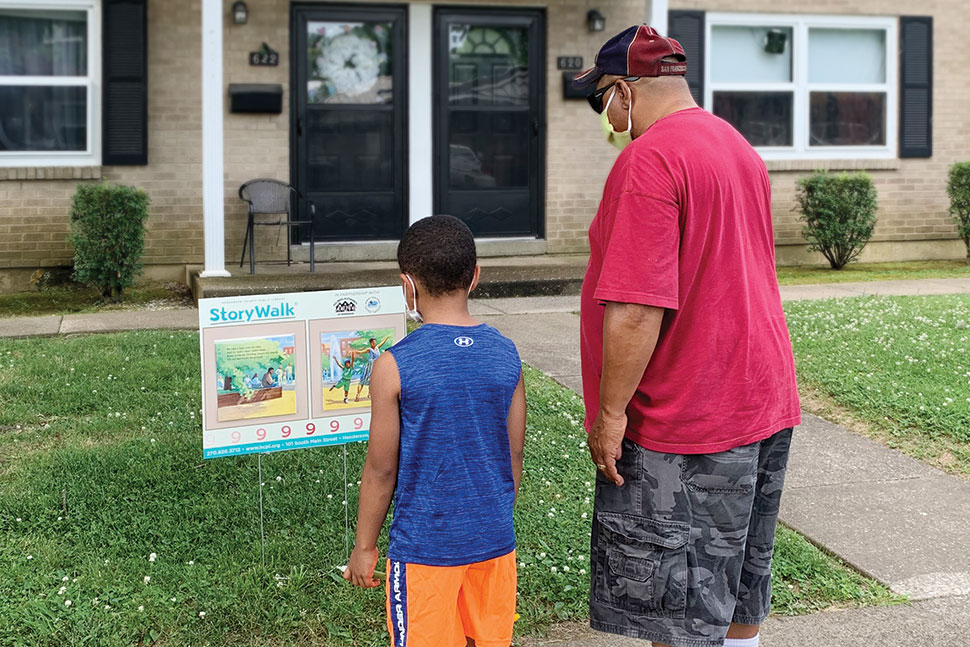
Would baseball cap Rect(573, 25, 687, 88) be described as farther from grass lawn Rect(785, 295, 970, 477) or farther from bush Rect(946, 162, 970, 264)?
bush Rect(946, 162, 970, 264)

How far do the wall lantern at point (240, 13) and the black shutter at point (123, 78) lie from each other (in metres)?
0.86

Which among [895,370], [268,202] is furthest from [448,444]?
[268,202]

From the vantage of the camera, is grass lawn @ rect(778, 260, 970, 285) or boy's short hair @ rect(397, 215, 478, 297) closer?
boy's short hair @ rect(397, 215, 478, 297)

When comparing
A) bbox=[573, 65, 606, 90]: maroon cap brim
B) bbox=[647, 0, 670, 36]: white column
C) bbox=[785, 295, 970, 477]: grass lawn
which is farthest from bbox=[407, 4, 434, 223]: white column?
bbox=[573, 65, 606, 90]: maroon cap brim

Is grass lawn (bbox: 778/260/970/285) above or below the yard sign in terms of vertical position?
above

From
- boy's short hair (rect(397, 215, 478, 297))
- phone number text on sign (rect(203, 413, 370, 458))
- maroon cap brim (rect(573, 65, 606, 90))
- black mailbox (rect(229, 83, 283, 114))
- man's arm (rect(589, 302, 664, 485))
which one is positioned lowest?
phone number text on sign (rect(203, 413, 370, 458))

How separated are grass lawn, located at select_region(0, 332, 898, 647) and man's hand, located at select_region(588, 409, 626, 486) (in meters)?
1.24

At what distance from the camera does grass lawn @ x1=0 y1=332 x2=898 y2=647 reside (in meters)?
3.71

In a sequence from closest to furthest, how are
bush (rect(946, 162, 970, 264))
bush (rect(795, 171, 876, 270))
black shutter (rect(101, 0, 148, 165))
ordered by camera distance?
black shutter (rect(101, 0, 148, 165))
bush (rect(795, 171, 876, 270))
bush (rect(946, 162, 970, 264))

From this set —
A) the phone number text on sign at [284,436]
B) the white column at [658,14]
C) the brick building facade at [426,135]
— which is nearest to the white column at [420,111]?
the brick building facade at [426,135]

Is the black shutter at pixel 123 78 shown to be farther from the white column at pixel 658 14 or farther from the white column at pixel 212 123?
the white column at pixel 658 14

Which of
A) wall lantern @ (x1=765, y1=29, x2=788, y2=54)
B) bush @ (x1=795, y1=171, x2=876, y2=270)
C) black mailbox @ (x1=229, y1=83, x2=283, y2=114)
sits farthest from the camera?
wall lantern @ (x1=765, y1=29, x2=788, y2=54)

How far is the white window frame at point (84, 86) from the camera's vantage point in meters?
11.3

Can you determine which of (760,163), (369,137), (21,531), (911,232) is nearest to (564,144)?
(369,137)
